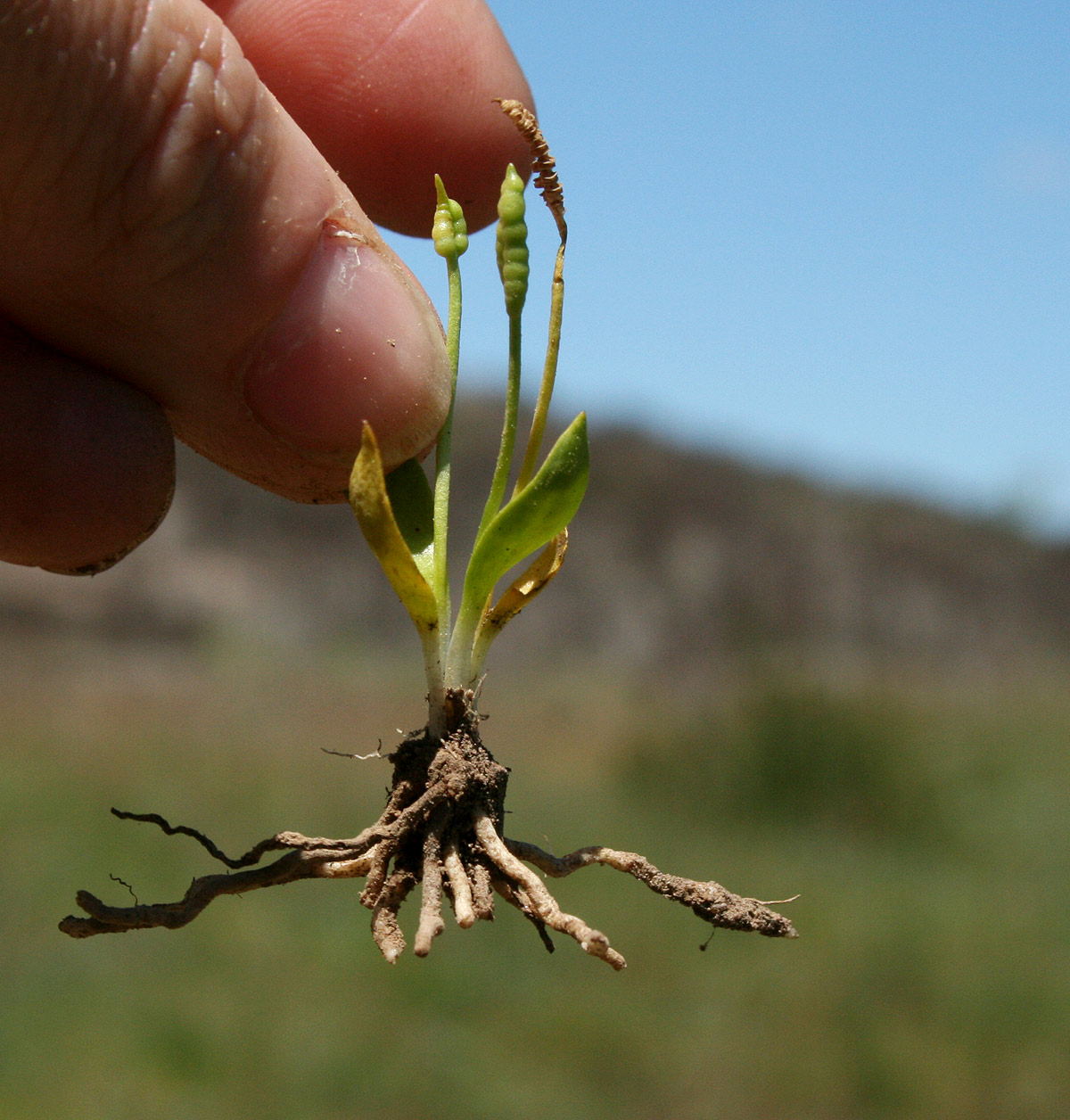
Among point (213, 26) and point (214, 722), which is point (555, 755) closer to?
point (214, 722)

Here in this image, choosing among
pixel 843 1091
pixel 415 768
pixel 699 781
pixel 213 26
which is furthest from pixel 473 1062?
pixel 213 26

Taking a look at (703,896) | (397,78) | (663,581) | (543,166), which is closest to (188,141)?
(543,166)

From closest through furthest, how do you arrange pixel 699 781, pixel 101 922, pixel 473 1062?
1. pixel 101 922
2. pixel 473 1062
3. pixel 699 781

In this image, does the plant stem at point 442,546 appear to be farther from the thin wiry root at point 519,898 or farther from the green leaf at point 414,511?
the thin wiry root at point 519,898

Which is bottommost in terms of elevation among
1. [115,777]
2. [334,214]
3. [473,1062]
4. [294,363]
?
[473,1062]

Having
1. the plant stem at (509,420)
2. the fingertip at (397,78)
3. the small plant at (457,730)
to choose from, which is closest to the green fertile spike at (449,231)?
the small plant at (457,730)

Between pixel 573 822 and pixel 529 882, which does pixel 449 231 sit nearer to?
pixel 529 882

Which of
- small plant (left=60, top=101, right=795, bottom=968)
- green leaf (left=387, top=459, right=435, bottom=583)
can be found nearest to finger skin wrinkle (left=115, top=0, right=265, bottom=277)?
small plant (left=60, top=101, right=795, bottom=968)
